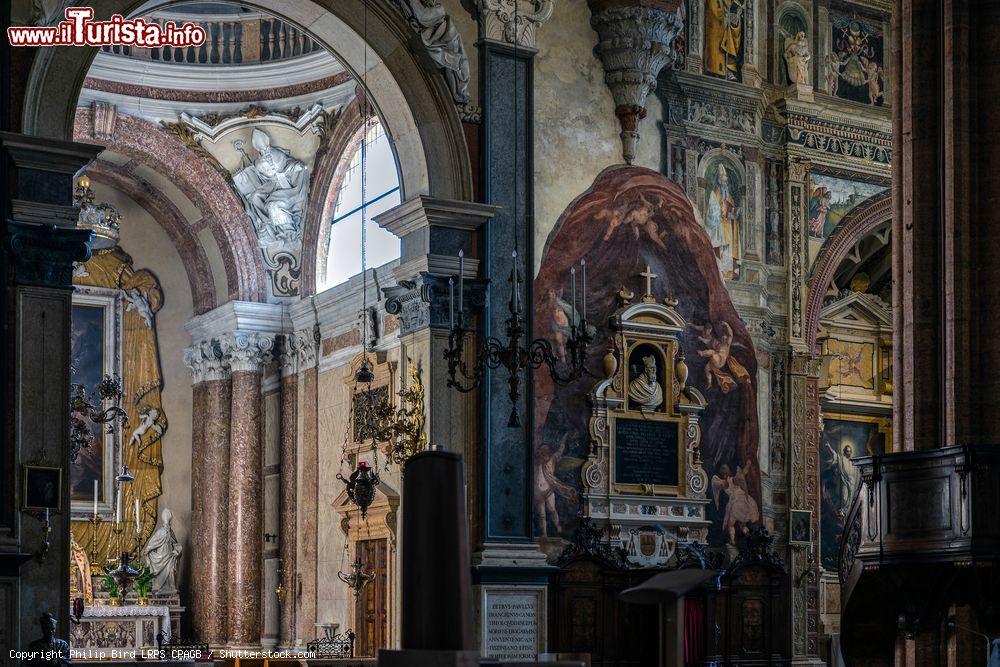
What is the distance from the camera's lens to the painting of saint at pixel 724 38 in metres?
17.7

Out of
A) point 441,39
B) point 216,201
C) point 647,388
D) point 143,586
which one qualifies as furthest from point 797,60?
point 143,586

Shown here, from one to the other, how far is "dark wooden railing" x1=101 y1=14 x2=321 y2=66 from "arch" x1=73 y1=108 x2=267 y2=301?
40.3 inches

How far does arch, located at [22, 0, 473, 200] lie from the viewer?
48.6 ft

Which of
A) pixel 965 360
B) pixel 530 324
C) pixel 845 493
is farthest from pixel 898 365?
pixel 845 493

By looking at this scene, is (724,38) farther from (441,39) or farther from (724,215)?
(441,39)

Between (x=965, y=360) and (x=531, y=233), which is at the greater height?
(x=531, y=233)

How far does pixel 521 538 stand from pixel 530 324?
2203 millimetres

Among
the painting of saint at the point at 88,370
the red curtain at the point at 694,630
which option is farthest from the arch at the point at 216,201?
the red curtain at the point at 694,630

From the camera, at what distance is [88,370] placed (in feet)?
69.9

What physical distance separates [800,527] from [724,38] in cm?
593

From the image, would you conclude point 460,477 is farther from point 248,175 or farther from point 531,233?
point 248,175

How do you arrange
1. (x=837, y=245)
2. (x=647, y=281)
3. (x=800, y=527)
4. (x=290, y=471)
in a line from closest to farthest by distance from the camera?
(x=647, y=281), (x=800, y=527), (x=837, y=245), (x=290, y=471)

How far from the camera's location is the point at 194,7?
19.8 m

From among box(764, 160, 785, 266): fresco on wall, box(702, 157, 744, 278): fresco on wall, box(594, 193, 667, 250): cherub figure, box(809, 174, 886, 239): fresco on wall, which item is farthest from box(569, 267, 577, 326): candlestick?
box(809, 174, 886, 239): fresco on wall
